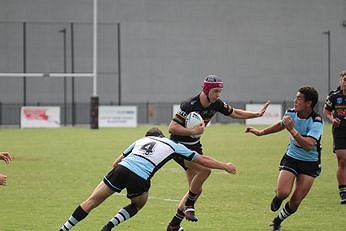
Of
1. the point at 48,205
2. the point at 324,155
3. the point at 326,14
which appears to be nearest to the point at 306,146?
the point at 48,205

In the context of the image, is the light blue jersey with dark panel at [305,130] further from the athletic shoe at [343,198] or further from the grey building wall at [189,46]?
the grey building wall at [189,46]

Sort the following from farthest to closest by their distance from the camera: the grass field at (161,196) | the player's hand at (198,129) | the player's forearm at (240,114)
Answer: the player's forearm at (240,114) → the grass field at (161,196) → the player's hand at (198,129)

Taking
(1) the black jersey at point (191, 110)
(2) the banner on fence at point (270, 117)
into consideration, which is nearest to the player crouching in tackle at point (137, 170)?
(1) the black jersey at point (191, 110)

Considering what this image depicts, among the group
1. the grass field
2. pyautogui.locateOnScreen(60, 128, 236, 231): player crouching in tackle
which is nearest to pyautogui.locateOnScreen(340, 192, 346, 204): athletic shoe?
the grass field

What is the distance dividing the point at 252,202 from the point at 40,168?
8637 mm

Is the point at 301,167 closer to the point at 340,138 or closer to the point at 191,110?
the point at 191,110

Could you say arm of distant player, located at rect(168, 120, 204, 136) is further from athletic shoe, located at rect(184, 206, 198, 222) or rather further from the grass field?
the grass field

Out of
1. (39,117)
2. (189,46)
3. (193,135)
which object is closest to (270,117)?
(189,46)

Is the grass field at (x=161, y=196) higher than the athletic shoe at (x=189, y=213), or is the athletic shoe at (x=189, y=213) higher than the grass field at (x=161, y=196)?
the athletic shoe at (x=189, y=213)

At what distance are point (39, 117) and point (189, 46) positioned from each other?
17.9 m

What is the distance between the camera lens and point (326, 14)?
215ft

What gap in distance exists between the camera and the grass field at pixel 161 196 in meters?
11.9

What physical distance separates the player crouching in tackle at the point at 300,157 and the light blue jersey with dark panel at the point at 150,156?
164cm

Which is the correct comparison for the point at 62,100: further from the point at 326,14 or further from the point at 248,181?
the point at 248,181
